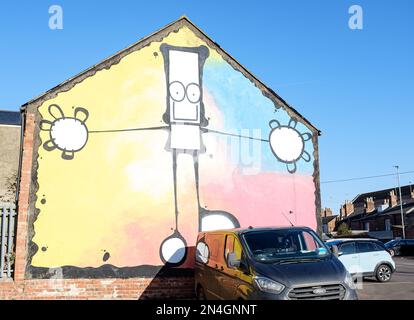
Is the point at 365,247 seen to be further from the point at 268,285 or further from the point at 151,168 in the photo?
the point at 268,285

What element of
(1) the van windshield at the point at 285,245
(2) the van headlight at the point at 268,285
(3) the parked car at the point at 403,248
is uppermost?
(1) the van windshield at the point at 285,245

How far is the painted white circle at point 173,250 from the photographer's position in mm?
11094

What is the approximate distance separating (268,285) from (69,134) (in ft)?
24.2

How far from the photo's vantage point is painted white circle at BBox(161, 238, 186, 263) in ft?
36.4

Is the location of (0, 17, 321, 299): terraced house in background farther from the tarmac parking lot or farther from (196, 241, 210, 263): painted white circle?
the tarmac parking lot

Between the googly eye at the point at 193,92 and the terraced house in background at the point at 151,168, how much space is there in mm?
34

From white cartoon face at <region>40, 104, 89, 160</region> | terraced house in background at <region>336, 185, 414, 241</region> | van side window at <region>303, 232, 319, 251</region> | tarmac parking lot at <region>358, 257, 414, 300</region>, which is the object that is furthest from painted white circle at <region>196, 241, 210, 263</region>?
terraced house in background at <region>336, 185, 414, 241</region>

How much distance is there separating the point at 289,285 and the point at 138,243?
6000 millimetres

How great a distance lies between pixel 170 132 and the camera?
11836 millimetres

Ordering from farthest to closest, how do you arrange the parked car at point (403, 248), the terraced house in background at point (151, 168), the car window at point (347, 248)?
the parked car at point (403, 248), the car window at point (347, 248), the terraced house in background at point (151, 168)

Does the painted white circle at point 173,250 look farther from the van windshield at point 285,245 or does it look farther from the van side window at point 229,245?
the van windshield at point 285,245

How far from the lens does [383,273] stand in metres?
14.4

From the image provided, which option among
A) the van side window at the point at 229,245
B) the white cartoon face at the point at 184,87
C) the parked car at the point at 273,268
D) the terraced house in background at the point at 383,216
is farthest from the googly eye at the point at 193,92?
the terraced house in background at the point at 383,216

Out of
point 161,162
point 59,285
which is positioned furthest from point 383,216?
point 59,285
